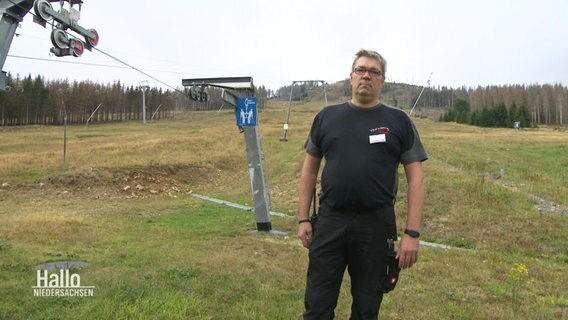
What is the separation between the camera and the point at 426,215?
41.3 ft

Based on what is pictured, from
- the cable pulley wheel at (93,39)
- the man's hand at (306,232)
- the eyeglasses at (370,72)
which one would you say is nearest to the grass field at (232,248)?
the man's hand at (306,232)

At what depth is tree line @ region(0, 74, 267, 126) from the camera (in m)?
75.0

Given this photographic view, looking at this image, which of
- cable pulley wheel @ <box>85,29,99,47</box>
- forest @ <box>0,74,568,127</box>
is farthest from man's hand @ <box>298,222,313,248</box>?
forest @ <box>0,74,568,127</box>

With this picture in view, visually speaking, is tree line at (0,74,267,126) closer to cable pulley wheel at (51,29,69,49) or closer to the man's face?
cable pulley wheel at (51,29,69,49)

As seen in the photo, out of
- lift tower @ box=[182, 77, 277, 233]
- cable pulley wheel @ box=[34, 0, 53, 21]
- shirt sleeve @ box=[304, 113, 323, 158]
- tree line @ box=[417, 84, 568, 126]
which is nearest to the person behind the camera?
shirt sleeve @ box=[304, 113, 323, 158]

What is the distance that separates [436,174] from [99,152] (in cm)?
2174

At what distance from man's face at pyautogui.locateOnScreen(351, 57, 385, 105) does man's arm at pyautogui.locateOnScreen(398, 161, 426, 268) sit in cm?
57

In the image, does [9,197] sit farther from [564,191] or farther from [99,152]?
[564,191]

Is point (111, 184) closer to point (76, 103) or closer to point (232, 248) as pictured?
point (232, 248)

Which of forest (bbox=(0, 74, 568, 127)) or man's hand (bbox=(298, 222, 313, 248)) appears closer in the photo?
man's hand (bbox=(298, 222, 313, 248))

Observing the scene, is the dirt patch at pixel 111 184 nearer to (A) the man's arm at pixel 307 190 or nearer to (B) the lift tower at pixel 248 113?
(B) the lift tower at pixel 248 113

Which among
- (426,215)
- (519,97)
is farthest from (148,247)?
(519,97)

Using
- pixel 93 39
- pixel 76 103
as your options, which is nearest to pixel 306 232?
pixel 93 39

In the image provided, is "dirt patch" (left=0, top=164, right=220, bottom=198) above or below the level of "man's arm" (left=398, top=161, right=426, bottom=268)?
below
